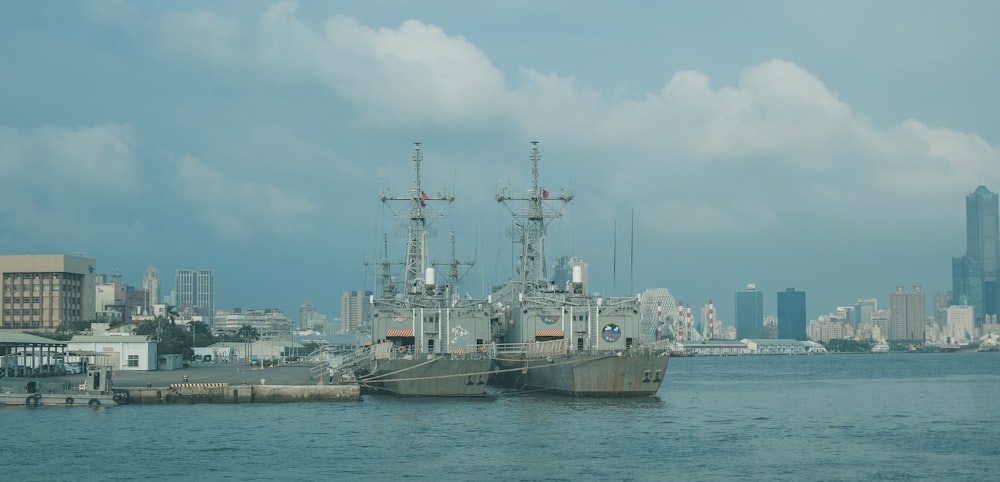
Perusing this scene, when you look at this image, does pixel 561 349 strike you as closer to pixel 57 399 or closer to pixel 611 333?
pixel 611 333

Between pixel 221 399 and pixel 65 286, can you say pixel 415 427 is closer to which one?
pixel 221 399

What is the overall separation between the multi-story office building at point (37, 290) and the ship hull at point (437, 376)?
118064 millimetres

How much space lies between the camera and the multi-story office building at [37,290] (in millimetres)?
170875

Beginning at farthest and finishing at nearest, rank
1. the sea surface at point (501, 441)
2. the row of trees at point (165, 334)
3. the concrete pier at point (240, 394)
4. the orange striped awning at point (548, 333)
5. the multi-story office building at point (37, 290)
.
Answer: the multi-story office building at point (37, 290) < the row of trees at point (165, 334) < the orange striped awning at point (548, 333) < the concrete pier at point (240, 394) < the sea surface at point (501, 441)

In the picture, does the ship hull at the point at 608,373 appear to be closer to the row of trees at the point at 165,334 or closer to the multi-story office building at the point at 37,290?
the row of trees at the point at 165,334

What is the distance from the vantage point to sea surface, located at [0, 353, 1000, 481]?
40.7 m

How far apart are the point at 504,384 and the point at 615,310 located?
18.1 metres

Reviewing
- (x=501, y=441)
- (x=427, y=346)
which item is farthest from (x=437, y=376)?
(x=501, y=441)

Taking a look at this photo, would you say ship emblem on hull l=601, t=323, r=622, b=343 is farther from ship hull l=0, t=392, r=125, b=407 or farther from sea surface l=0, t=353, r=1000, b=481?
ship hull l=0, t=392, r=125, b=407

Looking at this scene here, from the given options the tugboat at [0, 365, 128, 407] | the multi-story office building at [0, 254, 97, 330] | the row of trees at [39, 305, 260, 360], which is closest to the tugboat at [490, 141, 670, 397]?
the tugboat at [0, 365, 128, 407]

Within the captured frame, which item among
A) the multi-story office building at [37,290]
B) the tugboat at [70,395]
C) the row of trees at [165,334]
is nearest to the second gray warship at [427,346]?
the tugboat at [70,395]

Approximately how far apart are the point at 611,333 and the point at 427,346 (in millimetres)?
11743

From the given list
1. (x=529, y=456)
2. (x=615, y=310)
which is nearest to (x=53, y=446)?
(x=529, y=456)

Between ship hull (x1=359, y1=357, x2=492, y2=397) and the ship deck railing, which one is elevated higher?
the ship deck railing
